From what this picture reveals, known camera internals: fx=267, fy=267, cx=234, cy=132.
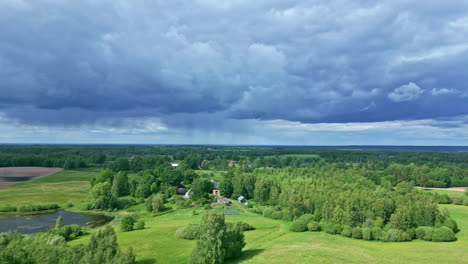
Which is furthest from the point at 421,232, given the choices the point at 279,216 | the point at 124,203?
the point at 124,203

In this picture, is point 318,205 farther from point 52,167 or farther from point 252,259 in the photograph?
point 52,167

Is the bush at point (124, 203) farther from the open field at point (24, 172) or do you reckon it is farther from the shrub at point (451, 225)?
the shrub at point (451, 225)

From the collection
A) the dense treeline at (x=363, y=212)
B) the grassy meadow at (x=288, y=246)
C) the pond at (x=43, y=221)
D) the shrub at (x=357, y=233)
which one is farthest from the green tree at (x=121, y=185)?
the shrub at (x=357, y=233)

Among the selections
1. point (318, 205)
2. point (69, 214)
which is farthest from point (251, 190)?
point (69, 214)

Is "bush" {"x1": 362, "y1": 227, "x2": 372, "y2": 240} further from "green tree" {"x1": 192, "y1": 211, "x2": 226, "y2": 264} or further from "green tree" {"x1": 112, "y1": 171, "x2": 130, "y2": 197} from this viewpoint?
"green tree" {"x1": 112, "y1": 171, "x2": 130, "y2": 197}

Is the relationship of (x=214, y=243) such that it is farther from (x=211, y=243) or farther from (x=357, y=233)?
(x=357, y=233)

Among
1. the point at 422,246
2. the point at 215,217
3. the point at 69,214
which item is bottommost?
the point at 69,214
